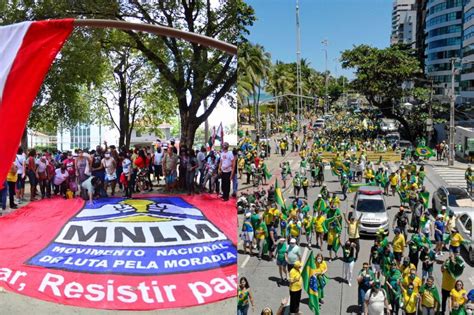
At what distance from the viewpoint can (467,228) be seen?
4.41 m

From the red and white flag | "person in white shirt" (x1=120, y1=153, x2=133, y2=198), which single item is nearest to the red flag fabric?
"person in white shirt" (x1=120, y1=153, x2=133, y2=198)

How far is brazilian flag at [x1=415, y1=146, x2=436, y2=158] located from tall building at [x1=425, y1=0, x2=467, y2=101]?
1.78 feet

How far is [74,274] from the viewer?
9.34 metres

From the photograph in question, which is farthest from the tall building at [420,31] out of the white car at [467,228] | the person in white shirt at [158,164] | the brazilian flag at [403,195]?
the person in white shirt at [158,164]

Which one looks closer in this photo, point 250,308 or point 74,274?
point 250,308

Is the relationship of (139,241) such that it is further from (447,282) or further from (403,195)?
(447,282)

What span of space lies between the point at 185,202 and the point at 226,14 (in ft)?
19.5

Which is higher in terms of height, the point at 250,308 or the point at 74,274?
the point at 250,308

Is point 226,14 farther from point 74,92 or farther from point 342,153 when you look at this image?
point 74,92

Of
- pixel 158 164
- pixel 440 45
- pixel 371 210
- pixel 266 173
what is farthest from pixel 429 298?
pixel 158 164

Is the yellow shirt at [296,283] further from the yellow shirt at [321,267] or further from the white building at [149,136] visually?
the white building at [149,136]

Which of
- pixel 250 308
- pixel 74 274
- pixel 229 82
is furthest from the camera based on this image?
pixel 74 274

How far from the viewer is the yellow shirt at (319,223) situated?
16.0ft

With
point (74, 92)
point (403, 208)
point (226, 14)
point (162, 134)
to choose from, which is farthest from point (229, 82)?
point (162, 134)
